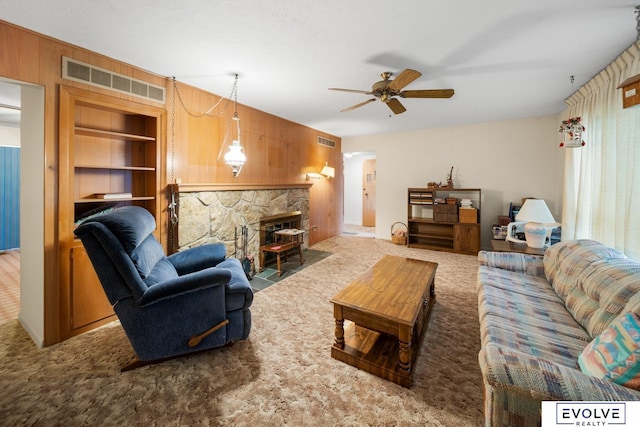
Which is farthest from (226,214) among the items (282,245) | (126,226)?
(126,226)

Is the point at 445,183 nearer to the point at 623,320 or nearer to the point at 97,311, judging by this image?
the point at 623,320

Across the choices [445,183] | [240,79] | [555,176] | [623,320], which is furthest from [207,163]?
[555,176]

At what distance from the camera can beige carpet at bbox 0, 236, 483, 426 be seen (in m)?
1.43

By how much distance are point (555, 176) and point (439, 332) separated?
409 centimetres

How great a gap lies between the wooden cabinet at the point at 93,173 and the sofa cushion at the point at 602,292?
370cm

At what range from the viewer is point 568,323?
1676 millimetres

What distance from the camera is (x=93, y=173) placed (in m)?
2.44

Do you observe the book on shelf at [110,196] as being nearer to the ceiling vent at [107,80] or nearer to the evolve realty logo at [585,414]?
the ceiling vent at [107,80]

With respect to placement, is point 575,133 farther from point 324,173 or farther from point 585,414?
point 324,173

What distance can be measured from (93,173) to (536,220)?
4.62 metres

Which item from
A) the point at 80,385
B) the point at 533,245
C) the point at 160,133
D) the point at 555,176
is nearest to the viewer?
the point at 80,385

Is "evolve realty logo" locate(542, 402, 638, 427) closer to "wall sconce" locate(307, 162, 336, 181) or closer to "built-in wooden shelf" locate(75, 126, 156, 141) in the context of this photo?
"built-in wooden shelf" locate(75, 126, 156, 141)

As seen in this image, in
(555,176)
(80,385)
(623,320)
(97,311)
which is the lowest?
(80,385)

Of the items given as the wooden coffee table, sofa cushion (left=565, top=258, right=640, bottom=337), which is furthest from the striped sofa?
the wooden coffee table
